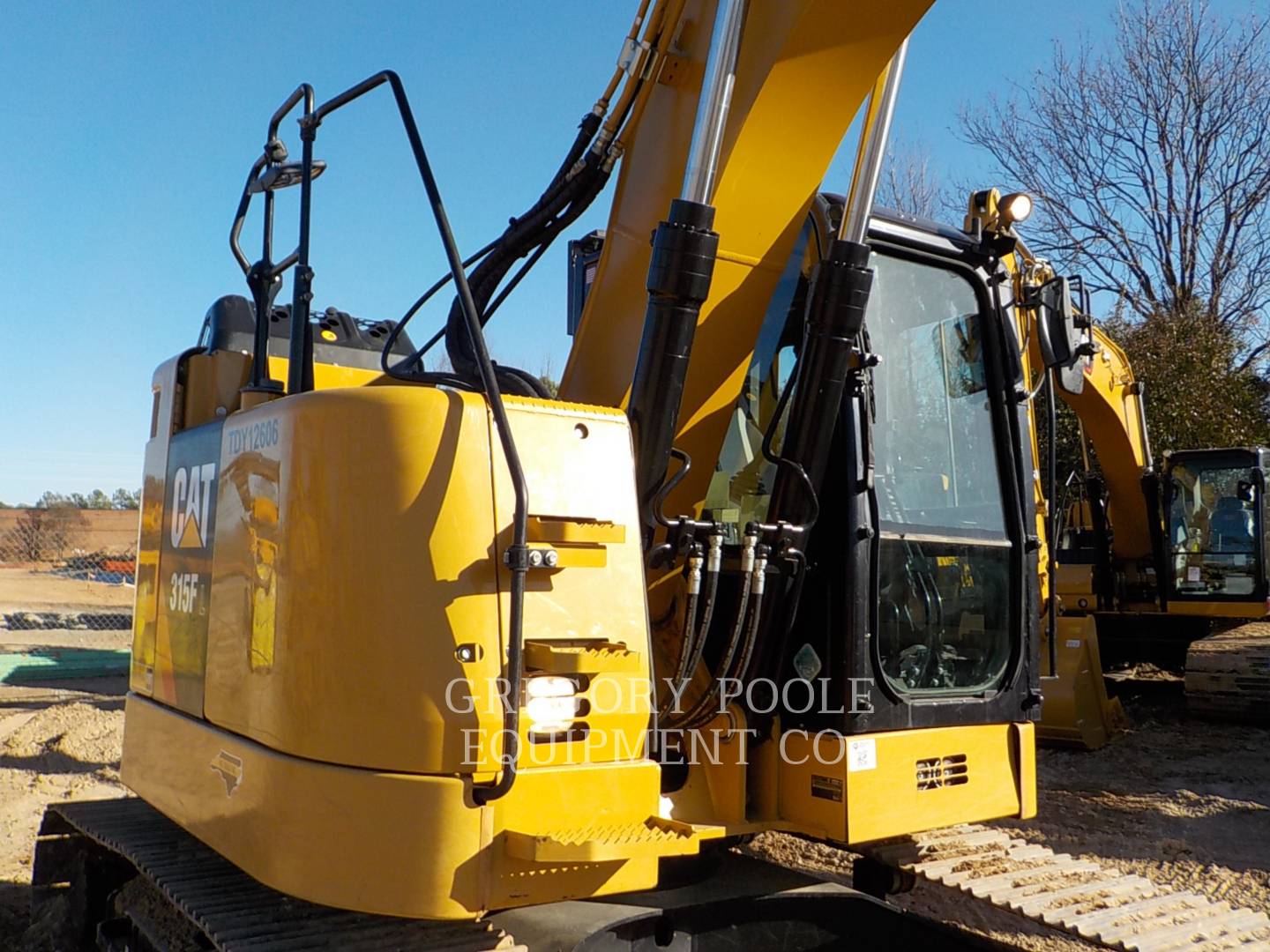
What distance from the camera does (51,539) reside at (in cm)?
2080

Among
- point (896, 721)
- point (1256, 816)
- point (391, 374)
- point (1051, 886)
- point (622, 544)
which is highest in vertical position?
point (391, 374)

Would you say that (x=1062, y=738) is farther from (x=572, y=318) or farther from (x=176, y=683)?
(x=176, y=683)

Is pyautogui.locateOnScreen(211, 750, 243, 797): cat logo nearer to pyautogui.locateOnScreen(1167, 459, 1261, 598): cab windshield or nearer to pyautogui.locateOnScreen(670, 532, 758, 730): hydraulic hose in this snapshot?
pyautogui.locateOnScreen(670, 532, 758, 730): hydraulic hose

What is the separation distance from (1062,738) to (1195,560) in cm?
291

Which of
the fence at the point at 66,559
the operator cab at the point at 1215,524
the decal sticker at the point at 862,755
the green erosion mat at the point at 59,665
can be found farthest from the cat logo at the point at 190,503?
the fence at the point at 66,559

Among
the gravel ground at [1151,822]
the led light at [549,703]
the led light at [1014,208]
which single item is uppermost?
the led light at [1014,208]

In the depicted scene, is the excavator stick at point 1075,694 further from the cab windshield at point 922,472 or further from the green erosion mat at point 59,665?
the green erosion mat at point 59,665

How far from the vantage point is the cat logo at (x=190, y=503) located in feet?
10.8

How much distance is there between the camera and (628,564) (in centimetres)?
270

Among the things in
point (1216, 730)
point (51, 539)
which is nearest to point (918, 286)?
point (1216, 730)

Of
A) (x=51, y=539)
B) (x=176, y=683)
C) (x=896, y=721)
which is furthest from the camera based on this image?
(x=51, y=539)

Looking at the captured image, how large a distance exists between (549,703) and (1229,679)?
868 cm

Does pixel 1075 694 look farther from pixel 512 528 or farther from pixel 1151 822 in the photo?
pixel 512 528

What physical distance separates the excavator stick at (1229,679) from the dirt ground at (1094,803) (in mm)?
211
